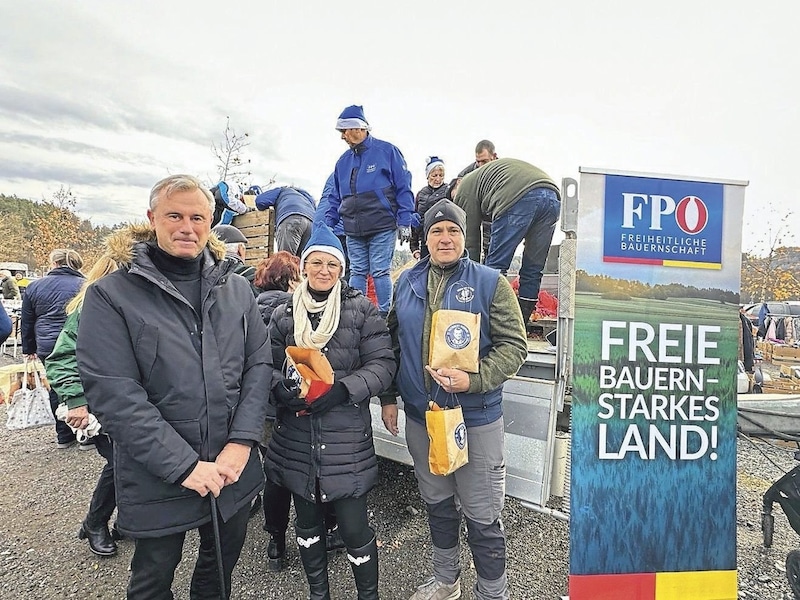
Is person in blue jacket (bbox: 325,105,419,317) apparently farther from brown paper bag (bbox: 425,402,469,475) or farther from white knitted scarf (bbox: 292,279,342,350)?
brown paper bag (bbox: 425,402,469,475)

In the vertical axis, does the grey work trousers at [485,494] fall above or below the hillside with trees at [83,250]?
below

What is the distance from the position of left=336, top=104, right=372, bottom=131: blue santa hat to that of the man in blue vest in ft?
6.30

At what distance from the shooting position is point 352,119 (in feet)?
12.8

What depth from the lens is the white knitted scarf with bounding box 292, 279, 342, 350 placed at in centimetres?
220

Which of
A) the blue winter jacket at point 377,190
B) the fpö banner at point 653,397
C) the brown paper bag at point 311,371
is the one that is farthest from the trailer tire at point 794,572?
the blue winter jacket at point 377,190

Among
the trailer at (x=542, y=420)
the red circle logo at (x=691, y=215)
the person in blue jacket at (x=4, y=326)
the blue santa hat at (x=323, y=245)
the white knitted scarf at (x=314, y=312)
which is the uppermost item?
the red circle logo at (x=691, y=215)

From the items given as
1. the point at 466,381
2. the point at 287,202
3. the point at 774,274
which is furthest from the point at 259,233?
the point at 774,274

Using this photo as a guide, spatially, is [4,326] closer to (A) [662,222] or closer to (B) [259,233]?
(B) [259,233]

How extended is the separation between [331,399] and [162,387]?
2.38ft

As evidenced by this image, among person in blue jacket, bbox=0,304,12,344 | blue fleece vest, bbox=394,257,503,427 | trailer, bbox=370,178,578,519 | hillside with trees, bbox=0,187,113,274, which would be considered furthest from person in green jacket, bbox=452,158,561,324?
hillside with trees, bbox=0,187,113,274

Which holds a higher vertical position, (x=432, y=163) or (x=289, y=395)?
(x=432, y=163)

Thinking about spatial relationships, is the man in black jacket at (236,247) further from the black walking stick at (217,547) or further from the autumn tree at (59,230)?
the autumn tree at (59,230)

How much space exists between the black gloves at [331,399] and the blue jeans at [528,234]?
6.43ft

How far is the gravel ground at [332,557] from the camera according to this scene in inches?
110
